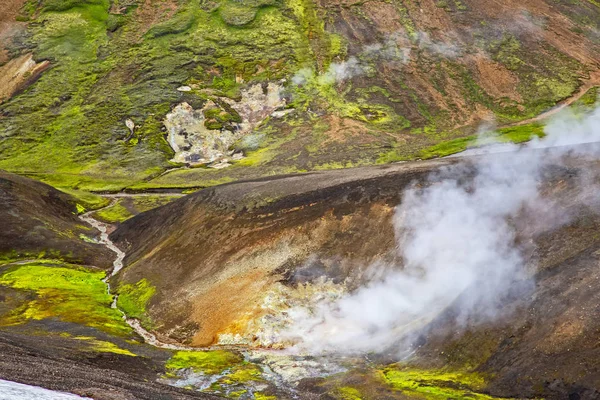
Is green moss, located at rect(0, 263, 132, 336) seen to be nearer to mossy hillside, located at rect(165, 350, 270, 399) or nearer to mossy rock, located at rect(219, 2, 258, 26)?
mossy hillside, located at rect(165, 350, 270, 399)

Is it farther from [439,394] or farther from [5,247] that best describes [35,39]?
[439,394]

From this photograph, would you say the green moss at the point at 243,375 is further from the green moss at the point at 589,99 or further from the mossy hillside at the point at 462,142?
the green moss at the point at 589,99

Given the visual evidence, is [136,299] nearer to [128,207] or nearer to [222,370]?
[222,370]

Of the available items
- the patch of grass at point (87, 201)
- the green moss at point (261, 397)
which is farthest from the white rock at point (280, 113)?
the green moss at point (261, 397)

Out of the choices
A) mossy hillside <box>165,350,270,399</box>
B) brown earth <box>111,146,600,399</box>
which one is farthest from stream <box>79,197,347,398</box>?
brown earth <box>111,146,600,399</box>

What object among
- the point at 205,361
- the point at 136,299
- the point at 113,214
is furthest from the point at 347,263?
the point at 113,214

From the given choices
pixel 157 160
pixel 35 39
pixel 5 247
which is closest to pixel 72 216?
pixel 5 247
